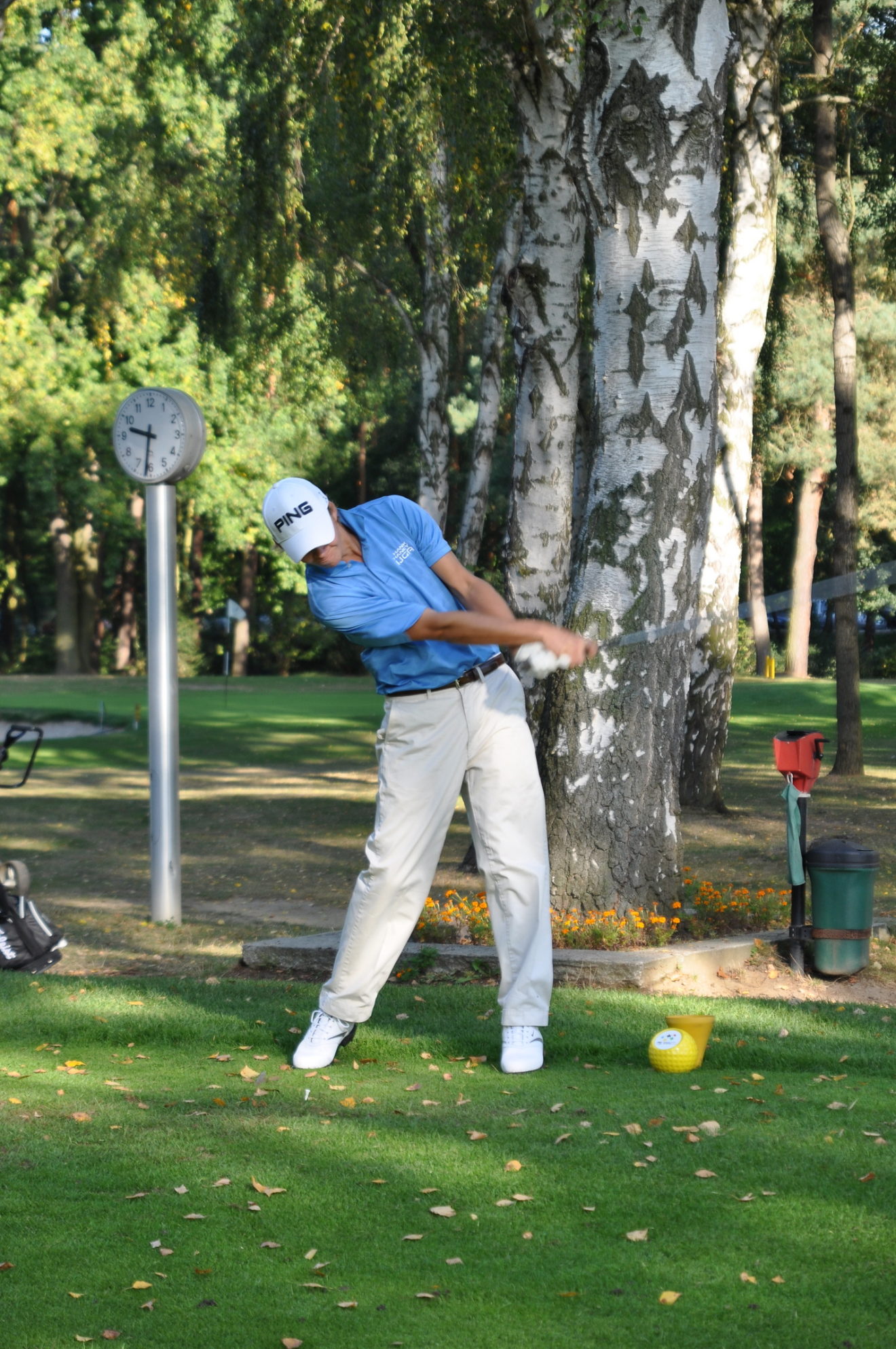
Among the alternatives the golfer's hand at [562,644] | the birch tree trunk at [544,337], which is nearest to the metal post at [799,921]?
the golfer's hand at [562,644]

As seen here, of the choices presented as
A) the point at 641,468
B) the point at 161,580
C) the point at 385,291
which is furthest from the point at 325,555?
the point at 385,291

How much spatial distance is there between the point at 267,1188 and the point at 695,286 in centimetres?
511

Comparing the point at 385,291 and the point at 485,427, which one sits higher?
the point at 385,291

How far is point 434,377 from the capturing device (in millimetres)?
20438

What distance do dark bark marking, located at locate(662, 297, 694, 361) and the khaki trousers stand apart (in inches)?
115

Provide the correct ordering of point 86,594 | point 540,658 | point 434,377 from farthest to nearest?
point 86,594 < point 434,377 < point 540,658

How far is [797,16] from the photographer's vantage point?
17797mm

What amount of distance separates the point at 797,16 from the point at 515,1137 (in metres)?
16.6

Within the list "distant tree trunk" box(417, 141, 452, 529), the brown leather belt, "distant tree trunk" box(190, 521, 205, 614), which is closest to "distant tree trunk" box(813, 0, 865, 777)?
"distant tree trunk" box(417, 141, 452, 529)

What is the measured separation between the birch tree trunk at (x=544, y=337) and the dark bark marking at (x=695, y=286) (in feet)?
9.59

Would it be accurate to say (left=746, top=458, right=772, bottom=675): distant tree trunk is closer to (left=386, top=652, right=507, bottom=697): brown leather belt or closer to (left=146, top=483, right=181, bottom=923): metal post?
(left=146, top=483, right=181, bottom=923): metal post

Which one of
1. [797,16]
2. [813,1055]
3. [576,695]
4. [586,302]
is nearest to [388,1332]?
[813,1055]

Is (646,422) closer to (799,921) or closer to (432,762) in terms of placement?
(799,921)

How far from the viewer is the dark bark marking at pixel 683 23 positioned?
287 inches
